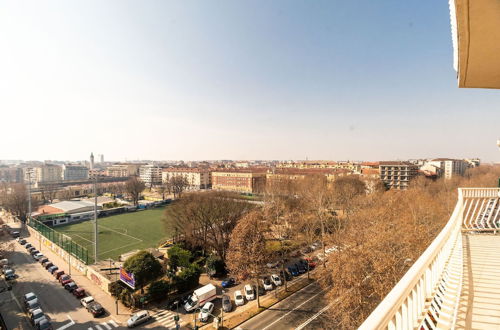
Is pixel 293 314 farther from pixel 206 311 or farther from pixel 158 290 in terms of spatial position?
pixel 158 290

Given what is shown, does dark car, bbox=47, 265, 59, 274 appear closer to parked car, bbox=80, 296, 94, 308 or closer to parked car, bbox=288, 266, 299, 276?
parked car, bbox=80, 296, 94, 308

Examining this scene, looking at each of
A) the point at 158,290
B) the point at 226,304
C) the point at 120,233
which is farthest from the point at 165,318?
the point at 120,233

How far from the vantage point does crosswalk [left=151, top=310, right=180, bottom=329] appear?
1455 centimetres

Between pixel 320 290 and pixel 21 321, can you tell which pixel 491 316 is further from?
pixel 21 321

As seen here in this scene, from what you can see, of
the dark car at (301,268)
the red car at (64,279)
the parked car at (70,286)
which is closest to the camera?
the parked car at (70,286)

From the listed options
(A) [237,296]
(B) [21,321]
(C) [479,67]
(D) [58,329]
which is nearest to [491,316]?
(C) [479,67]

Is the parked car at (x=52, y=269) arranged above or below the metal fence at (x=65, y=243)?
below

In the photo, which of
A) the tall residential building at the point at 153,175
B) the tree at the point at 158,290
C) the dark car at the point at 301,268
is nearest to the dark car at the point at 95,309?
the tree at the point at 158,290

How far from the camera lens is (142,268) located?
53.8 ft

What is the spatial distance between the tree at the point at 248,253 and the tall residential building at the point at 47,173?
404 ft

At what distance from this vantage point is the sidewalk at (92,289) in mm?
15789

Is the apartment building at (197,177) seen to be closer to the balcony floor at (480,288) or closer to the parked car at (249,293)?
the parked car at (249,293)

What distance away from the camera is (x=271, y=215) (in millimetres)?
28266

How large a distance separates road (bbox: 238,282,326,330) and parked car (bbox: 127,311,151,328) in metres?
6.22
